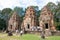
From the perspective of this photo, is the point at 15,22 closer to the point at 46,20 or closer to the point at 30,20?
the point at 30,20

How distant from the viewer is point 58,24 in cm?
5488

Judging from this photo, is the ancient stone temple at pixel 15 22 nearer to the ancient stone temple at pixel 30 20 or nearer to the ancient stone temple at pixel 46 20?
the ancient stone temple at pixel 30 20

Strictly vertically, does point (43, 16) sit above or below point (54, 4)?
below

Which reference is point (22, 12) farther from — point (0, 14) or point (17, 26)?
point (17, 26)

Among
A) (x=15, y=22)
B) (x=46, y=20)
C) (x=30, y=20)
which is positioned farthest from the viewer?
(x=15, y=22)

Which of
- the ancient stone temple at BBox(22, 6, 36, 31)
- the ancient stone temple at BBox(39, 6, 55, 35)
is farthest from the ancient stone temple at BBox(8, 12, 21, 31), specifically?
the ancient stone temple at BBox(39, 6, 55, 35)

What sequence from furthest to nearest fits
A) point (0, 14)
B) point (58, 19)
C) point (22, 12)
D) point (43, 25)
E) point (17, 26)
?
point (22, 12)
point (0, 14)
point (58, 19)
point (17, 26)
point (43, 25)

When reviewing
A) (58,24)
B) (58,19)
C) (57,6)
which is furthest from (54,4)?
(58,24)

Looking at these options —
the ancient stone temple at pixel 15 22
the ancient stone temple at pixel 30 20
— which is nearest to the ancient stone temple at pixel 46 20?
the ancient stone temple at pixel 30 20

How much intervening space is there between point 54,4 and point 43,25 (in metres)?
24.1

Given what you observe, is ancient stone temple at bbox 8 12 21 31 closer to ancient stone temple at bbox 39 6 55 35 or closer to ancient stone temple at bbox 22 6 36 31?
ancient stone temple at bbox 22 6 36 31

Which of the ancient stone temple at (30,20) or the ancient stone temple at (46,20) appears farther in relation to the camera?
the ancient stone temple at (30,20)

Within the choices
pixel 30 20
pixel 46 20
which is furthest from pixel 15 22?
pixel 46 20

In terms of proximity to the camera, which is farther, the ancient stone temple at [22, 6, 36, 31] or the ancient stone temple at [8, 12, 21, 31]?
the ancient stone temple at [8, 12, 21, 31]
